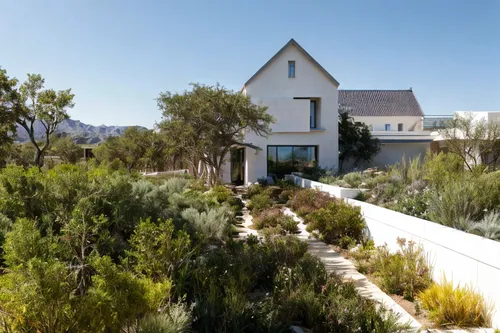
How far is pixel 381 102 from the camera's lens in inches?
1479

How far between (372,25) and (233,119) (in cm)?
762

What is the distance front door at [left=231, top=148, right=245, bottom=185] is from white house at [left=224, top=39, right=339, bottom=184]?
1290 millimetres

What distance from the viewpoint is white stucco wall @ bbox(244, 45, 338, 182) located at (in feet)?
74.3

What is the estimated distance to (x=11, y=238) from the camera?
124 inches

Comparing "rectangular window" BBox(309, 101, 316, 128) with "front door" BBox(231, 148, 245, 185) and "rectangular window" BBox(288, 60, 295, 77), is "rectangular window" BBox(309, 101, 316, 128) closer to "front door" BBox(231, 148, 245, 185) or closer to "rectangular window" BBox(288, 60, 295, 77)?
"rectangular window" BBox(288, 60, 295, 77)

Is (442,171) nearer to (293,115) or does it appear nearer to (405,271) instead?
(405,271)

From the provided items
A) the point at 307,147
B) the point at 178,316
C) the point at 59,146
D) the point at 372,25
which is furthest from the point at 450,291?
the point at 59,146

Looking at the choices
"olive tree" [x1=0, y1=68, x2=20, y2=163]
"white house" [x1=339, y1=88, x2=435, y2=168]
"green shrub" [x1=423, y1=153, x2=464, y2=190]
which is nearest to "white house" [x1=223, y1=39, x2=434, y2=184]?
"white house" [x1=339, y1=88, x2=435, y2=168]

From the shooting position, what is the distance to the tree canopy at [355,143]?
24.6 m

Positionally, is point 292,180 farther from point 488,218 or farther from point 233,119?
point 488,218

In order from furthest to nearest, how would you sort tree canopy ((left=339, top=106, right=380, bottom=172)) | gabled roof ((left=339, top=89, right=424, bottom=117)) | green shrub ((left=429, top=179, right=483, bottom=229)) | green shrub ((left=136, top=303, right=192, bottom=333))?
gabled roof ((left=339, top=89, right=424, bottom=117)), tree canopy ((left=339, top=106, right=380, bottom=172)), green shrub ((left=429, top=179, right=483, bottom=229)), green shrub ((left=136, top=303, right=192, bottom=333))

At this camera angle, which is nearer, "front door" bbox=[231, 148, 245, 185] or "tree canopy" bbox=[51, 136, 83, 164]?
"front door" bbox=[231, 148, 245, 185]

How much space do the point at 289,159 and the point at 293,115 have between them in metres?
2.99

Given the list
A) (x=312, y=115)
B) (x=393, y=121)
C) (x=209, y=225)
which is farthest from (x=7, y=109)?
(x=393, y=121)
